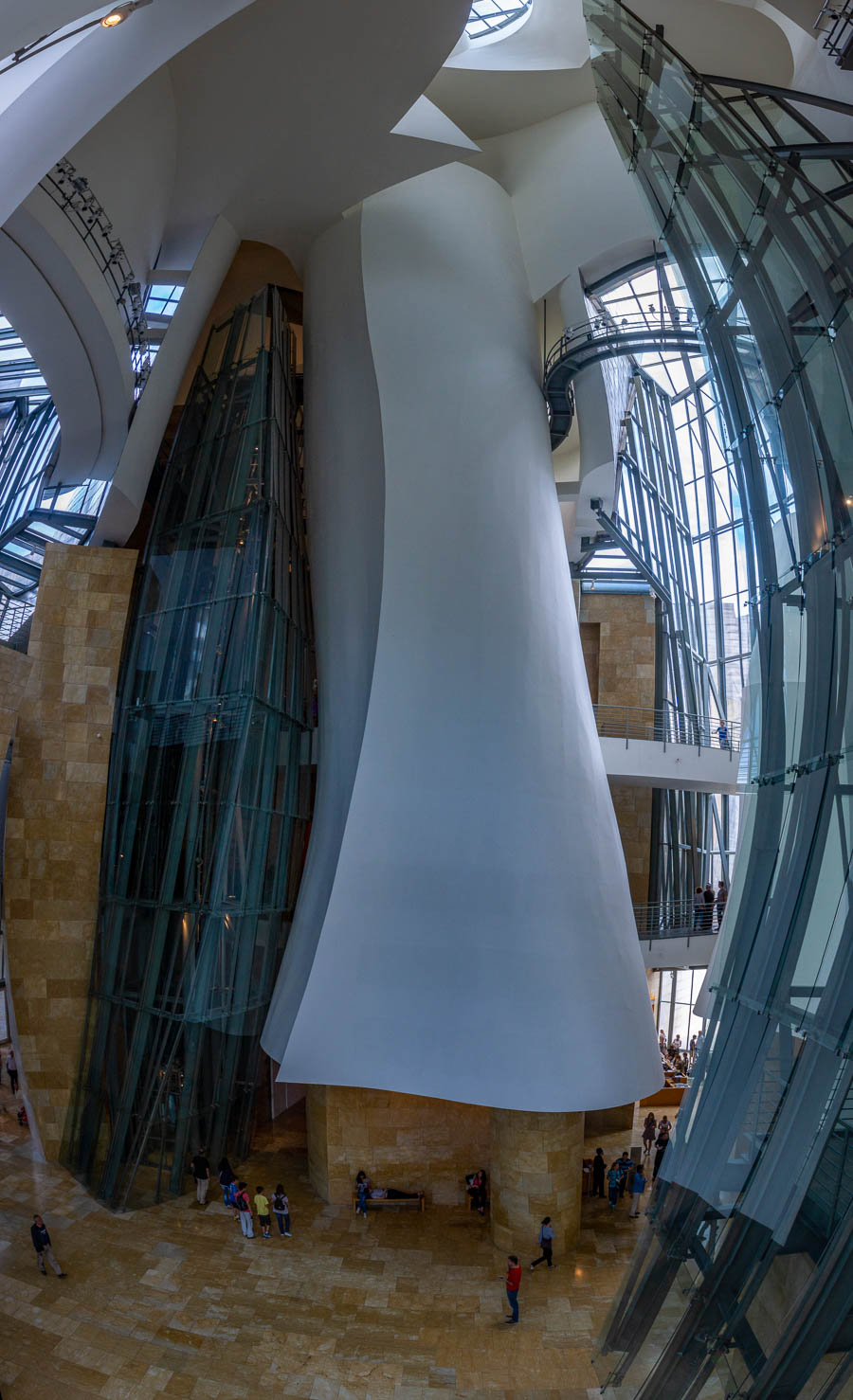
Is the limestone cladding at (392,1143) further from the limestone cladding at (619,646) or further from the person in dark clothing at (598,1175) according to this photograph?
the limestone cladding at (619,646)

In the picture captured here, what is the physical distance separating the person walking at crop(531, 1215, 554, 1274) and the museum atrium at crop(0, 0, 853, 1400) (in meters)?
0.37

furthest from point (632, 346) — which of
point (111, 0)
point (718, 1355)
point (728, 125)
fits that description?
point (718, 1355)

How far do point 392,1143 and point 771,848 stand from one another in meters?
8.20

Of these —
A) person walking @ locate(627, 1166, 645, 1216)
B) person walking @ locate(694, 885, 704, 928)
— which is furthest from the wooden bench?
person walking @ locate(694, 885, 704, 928)

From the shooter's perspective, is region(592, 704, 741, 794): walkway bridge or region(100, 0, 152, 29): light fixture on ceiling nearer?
region(100, 0, 152, 29): light fixture on ceiling

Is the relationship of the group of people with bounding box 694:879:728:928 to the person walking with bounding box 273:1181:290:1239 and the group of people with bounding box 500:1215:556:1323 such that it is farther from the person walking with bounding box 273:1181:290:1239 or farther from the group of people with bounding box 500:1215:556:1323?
the person walking with bounding box 273:1181:290:1239

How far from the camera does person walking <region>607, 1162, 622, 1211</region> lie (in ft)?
47.1

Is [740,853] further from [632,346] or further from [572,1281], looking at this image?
[632,346]

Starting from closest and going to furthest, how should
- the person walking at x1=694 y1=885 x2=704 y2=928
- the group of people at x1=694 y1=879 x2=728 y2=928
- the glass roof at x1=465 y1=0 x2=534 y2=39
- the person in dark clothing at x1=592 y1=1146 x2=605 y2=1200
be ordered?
the person in dark clothing at x1=592 y1=1146 x2=605 y2=1200 → the glass roof at x1=465 y1=0 x2=534 y2=39 → the group of people at x1=694 y1=879 x2=728 y2=928 → the person walking at x1=694 y1=885 x2=704 y2=928

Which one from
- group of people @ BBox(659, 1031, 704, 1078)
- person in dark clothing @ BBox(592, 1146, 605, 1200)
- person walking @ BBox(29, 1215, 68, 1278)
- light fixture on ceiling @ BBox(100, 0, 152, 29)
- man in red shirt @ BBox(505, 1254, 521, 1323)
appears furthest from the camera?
group of people @ BBox(659, 1031, 704, 1078)

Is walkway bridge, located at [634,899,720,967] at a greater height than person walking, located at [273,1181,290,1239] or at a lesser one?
greater

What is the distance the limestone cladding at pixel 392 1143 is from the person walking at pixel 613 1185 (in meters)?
1.73

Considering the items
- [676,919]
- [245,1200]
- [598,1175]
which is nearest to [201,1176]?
[245,1200]

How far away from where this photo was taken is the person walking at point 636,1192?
1430 centimetres
